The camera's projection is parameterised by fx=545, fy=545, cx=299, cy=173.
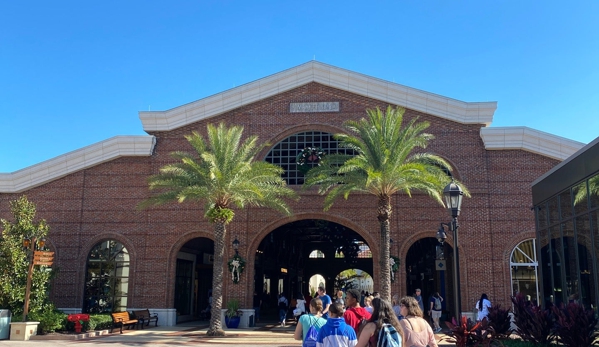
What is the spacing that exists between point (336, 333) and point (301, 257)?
40.5 metres

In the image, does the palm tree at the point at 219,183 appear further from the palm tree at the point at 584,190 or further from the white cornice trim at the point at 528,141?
the palm tree at the point at 584,190

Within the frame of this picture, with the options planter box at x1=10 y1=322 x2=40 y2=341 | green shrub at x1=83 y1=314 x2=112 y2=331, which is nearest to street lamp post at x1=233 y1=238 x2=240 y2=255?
green shrub at x1=83 y1=314 x2=112 y2=331

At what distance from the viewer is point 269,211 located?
2469 centimetres

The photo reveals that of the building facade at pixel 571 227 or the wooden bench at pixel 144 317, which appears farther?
the wooden bench at pixel 144 317

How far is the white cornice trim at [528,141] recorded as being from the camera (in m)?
23.3

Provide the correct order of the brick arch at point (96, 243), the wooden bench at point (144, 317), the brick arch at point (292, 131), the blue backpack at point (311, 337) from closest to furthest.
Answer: the blue backpack at point (311, 337)
the wooden bench at point (144, 317)
the brick arch at point (96, 243)
the brick arch at point (292, 131)

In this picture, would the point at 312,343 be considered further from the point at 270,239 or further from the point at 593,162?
the point at 270,239

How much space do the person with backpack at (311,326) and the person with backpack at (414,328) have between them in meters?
1.06

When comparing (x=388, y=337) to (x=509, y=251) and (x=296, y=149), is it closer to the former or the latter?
(x=509, y=251)

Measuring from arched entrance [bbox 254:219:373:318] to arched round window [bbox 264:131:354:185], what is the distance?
3.84 m

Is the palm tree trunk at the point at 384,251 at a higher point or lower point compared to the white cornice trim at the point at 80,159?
lower

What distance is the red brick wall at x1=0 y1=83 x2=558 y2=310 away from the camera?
23.3m

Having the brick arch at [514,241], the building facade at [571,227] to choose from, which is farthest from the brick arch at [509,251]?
the building facade at [571,227]

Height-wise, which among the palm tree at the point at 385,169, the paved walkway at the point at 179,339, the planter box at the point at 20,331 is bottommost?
the paved walkway at the point at 179,339
